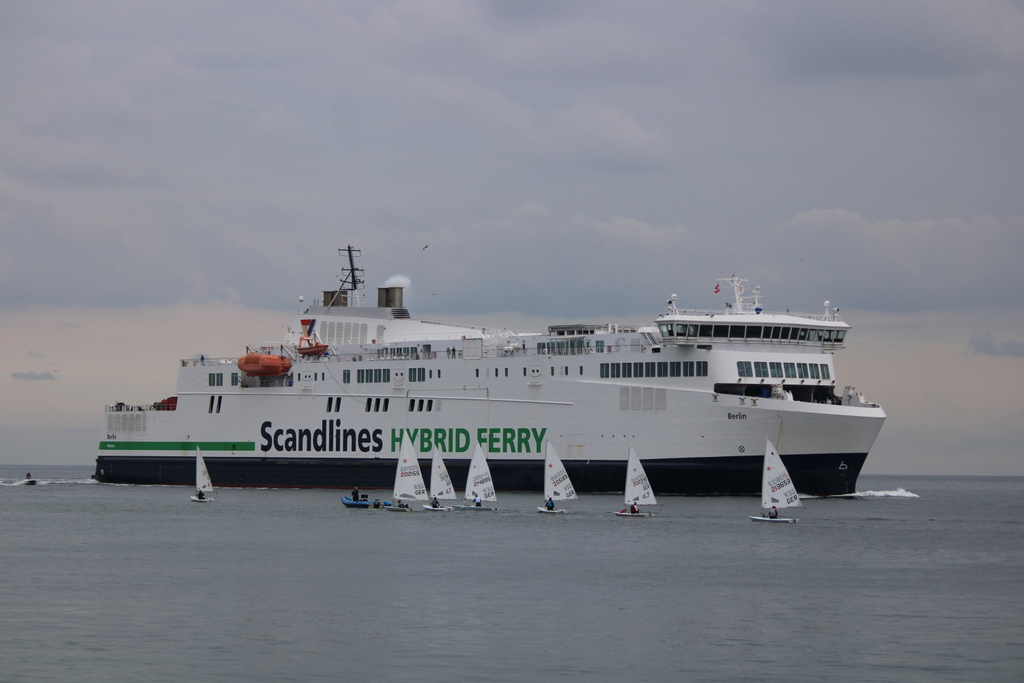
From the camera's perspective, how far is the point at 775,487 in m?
52.5

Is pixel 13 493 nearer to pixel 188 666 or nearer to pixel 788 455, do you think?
pixel 788 455

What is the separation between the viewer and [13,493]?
8194 centimetres

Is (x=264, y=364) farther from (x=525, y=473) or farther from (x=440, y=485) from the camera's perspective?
(x=525, y=473)

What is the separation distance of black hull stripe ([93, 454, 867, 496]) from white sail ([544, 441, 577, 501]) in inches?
176

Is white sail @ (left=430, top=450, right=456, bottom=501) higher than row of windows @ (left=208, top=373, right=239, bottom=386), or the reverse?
row of windows @ (left=208, top=373, right=239, bottom=386)

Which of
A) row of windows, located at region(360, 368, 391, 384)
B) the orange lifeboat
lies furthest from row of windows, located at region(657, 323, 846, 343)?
the orange lifeboat

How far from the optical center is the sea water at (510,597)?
2670cm

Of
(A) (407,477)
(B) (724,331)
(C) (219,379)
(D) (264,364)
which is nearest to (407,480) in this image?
(A) (407,477)

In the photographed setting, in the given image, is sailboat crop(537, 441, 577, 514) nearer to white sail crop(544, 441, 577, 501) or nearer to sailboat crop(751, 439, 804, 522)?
white sail crop(544, 441, 577, 501)

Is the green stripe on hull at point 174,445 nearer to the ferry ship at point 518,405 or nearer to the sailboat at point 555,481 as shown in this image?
the ferry ship at point 518,405

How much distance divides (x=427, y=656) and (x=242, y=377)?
46.9m

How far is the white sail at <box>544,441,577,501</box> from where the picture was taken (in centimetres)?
5531

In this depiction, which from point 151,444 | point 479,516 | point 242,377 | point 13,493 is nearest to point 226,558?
point 479,516

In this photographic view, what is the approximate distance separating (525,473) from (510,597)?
28.0m
